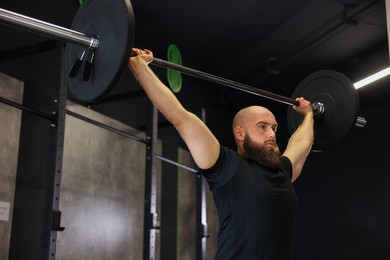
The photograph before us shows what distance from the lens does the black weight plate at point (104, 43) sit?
1804mm

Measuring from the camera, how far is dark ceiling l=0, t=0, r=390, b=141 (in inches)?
174

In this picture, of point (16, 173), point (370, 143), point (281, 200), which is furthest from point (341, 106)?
point (370, 143)

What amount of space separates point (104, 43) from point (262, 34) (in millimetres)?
3354

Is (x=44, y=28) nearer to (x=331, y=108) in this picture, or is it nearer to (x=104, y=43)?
(x=104, y=43)

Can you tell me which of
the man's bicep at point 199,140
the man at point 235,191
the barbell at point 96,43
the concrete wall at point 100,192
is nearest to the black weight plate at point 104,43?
the barbell at point 96,43

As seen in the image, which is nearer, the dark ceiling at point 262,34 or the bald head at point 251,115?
the bald head at point 251,115

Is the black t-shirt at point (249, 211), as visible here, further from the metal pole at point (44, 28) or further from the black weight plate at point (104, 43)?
the metal pole at point (44, 28)

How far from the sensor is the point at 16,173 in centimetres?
321

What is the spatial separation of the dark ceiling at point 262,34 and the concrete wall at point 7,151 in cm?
36

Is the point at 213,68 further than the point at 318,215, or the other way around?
the point at 318,215

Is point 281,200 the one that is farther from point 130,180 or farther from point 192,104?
point 192,104

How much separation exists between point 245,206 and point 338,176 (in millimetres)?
4864

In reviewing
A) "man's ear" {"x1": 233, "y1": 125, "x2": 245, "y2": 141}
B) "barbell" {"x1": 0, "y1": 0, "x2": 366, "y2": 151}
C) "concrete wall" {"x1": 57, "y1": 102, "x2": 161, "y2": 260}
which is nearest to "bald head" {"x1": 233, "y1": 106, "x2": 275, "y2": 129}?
"man's ear" {"x1": 233, "y1": 125, "x2": 245, "y2": 141}

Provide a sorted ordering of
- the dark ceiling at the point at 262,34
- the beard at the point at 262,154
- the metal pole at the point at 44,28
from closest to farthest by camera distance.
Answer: the metal pole at the point at 44,28 < the beard at the point at 262,154 < the dark ceiling at the point at 262,34
